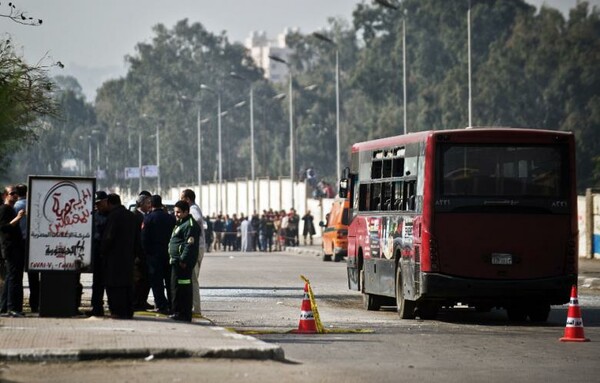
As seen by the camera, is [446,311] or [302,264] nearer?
[446,311]

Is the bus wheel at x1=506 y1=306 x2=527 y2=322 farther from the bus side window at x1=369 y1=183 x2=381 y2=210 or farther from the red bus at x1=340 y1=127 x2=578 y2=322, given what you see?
the bus side window at x1=369 y1=183 x2=381 y2=210

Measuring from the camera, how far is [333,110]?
144875 millimetres

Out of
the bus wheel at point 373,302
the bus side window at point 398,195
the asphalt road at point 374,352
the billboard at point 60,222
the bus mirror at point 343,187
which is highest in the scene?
the bus mirror at point 343,187

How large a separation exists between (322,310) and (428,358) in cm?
913

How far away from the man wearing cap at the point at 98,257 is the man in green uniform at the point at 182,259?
0.92 meters

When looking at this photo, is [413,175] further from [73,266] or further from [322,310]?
[73,266]

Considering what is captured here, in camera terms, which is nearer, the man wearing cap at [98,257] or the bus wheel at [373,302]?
the man wearing cap at [98,257]

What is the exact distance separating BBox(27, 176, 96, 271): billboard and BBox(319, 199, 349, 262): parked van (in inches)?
1138

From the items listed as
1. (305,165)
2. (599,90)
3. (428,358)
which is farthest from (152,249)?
(305,165)

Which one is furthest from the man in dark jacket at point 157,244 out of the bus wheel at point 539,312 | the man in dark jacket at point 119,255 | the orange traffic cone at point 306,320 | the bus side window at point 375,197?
the bus wheel at point 539,312

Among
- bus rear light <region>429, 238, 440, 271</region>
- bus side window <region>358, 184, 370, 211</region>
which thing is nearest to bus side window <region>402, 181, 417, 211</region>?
bus rear light <region>429, 238, 440, 271</region>

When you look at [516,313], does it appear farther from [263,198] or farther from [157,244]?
[263,198]

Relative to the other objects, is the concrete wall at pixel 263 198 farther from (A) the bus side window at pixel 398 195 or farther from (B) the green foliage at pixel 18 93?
(A) the bus side window at pixel 398 195

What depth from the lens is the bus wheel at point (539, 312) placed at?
910 inches
